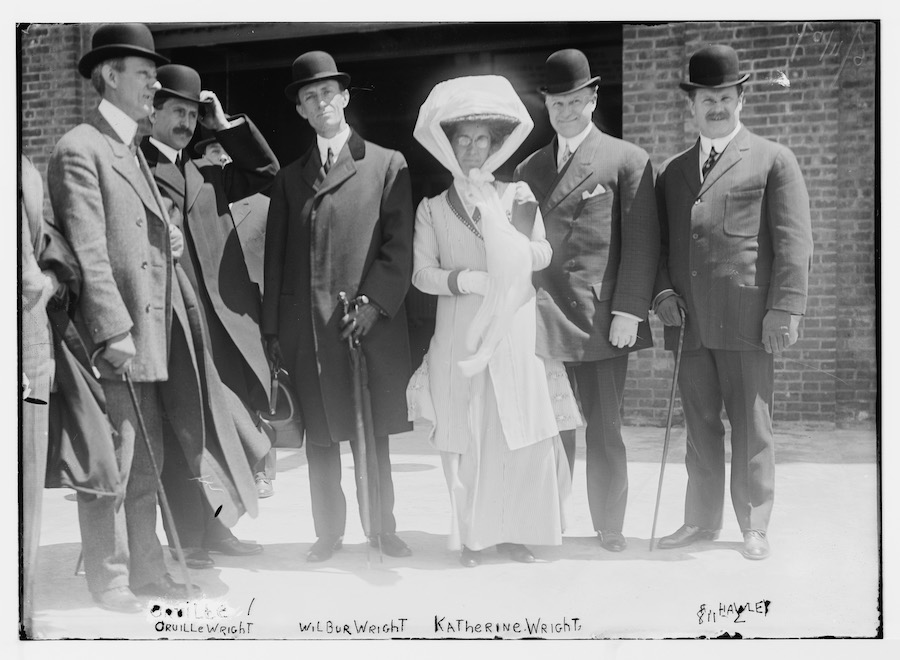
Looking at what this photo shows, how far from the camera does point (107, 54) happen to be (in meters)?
4.82

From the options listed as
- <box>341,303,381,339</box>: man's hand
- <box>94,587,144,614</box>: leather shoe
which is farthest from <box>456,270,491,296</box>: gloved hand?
<box>94,587,144,614</box>: leather shoe

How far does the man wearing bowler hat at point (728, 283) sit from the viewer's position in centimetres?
489

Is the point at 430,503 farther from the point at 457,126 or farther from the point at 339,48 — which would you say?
the point at 339,48

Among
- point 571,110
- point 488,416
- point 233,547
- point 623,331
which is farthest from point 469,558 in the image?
point 571,110

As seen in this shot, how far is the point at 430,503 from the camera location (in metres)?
5.19

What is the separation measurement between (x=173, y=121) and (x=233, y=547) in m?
2.01

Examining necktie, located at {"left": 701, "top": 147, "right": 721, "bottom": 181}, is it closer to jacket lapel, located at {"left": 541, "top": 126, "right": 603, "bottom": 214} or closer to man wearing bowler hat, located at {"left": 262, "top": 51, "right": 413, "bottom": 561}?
jacket lapel, located at {"left": 541, "top": 126, "right": 603, "bottom": 214}

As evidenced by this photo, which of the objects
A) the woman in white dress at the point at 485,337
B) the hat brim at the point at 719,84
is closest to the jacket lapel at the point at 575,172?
the woman in white dress at the point at 485,337

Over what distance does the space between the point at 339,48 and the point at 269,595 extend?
2552mm

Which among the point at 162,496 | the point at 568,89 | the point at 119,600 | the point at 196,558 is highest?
the point at 568,89

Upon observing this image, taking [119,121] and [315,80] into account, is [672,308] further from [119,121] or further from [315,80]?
[119,121]

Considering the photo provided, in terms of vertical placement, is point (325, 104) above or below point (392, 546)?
above

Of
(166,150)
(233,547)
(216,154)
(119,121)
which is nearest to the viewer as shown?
(119,121)

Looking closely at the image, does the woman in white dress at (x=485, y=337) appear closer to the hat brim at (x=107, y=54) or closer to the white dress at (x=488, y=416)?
the white dress at (x=488, y=416)
